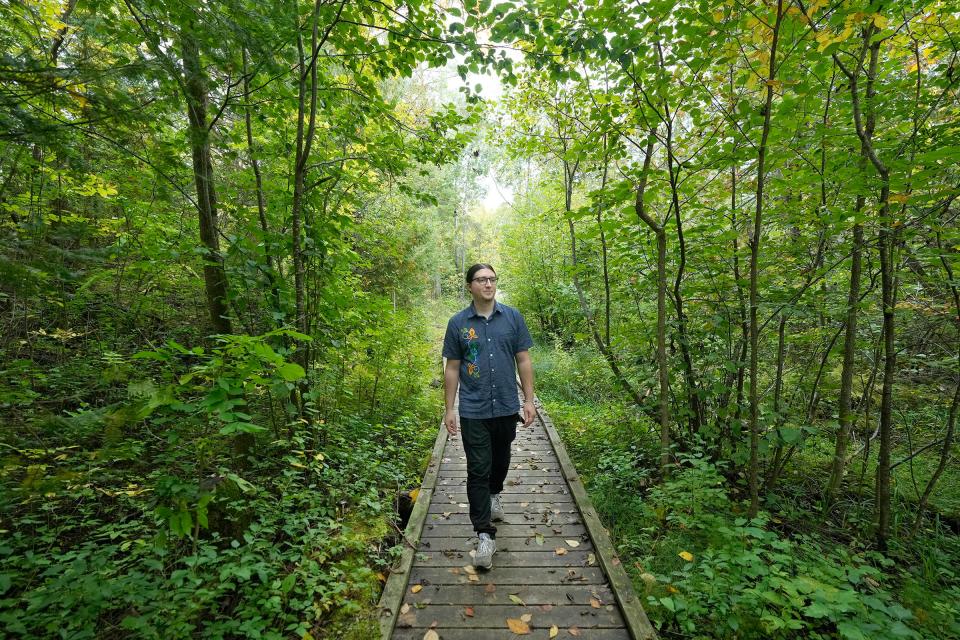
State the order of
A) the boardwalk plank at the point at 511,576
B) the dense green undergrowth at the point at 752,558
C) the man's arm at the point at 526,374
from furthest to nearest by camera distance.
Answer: the man's arm at the point at 526,374 < the boardwalk plank at the point at 511,576 < the dense green undergrowth at the point at 752,558

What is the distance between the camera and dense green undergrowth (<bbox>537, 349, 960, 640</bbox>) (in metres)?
2.35

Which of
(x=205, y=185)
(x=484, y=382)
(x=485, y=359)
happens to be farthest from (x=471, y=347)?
(x=205, y=185)

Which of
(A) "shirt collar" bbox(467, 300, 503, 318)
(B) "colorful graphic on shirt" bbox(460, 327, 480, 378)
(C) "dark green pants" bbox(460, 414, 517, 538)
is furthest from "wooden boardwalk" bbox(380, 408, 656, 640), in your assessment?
(A) "shirt collar" bbox(467, 300, 503, 318)

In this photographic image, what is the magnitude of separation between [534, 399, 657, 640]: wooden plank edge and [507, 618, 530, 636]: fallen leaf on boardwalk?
2.30 feet

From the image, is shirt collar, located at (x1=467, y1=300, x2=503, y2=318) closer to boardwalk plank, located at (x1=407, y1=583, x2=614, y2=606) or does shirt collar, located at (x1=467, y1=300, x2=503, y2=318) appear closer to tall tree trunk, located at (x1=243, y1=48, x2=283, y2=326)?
tall tree trunk, located at (x1=243, y1=48, x2=283, y2=326)

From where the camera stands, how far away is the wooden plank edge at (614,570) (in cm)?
260

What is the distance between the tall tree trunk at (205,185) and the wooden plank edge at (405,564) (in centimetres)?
263

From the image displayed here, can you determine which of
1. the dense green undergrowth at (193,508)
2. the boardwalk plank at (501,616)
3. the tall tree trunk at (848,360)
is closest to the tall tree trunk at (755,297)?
the tall tree trunk at (848,360)

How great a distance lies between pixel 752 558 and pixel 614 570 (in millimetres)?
979

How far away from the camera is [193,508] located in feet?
7.14

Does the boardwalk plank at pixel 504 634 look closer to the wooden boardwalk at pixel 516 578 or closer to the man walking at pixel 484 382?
the wooden boardwalk at pixel 516 578

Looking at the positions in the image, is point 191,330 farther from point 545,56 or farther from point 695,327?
point 695,327

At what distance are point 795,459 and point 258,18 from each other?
775cm

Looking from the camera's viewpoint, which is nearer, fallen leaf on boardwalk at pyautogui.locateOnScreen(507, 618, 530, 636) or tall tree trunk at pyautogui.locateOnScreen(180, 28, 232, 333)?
fallen leaf on boardwalk at pyautogui.locateOnScreen(507, 618, 530, 636)
